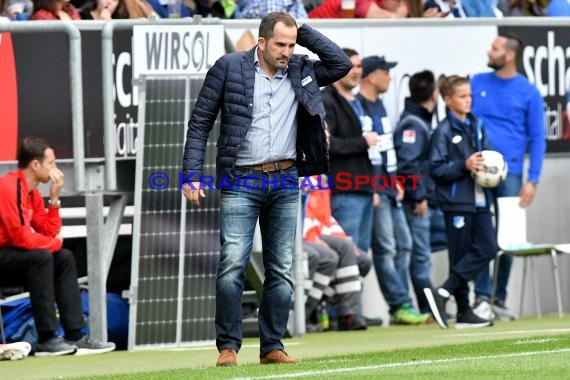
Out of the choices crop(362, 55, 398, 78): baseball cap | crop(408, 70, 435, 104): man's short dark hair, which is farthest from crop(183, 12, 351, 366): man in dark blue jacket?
crop(408, 70, 435, 104): man's short dark hair

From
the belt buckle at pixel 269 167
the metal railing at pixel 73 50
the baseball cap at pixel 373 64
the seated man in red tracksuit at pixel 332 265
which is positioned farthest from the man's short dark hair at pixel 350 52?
the belt buckle at pixel 269 167

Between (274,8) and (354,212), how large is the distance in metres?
2.23

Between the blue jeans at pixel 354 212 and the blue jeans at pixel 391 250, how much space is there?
279 mm

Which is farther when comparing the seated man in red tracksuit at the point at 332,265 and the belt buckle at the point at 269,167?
the seated man in red tracksuit at the point at 332,265

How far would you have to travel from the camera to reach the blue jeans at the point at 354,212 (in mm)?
16359

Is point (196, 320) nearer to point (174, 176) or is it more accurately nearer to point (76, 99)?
point (174, 176)

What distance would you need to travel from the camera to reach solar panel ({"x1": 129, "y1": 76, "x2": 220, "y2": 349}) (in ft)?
45.5

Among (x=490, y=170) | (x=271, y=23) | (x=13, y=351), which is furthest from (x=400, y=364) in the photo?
(x=490, y=170)

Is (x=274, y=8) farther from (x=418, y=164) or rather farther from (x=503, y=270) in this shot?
(x=503, y=270)

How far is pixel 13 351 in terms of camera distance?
1278 centimetres

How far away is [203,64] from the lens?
557 inches

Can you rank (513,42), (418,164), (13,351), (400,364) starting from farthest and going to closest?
(513,42)
(418,164)
(13,351)
(400,364)

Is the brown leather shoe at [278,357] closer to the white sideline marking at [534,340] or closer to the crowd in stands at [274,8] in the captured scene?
the white sideline marking at [534,340]

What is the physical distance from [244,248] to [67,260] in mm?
3440
